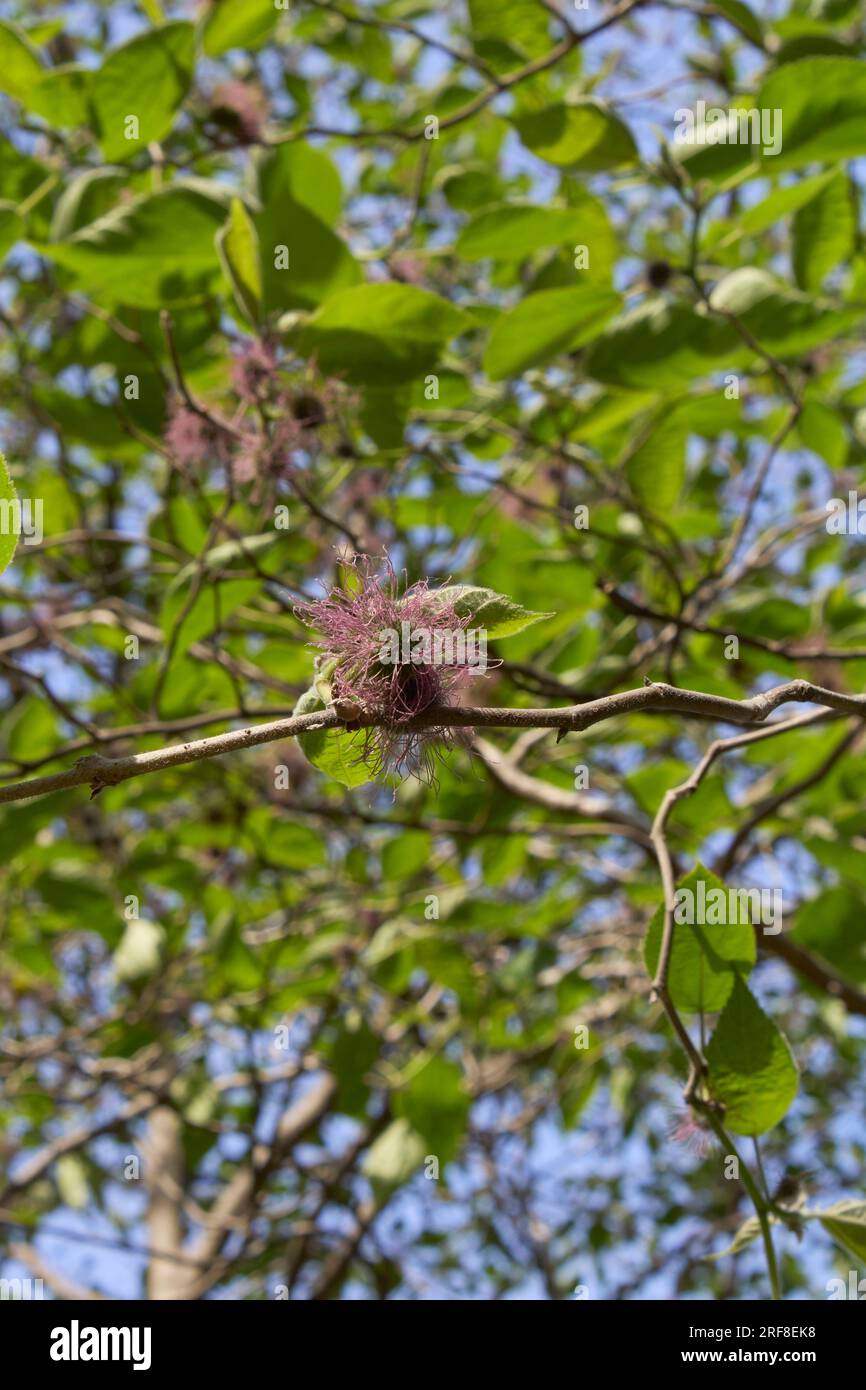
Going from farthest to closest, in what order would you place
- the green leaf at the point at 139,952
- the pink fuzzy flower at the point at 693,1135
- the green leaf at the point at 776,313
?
the green leaf at the point at 139,952
the green leaf at the point at 776,313
the pink fuzzy flower at the point at 693,1135

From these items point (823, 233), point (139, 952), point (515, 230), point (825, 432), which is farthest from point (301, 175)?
point (139, 952)

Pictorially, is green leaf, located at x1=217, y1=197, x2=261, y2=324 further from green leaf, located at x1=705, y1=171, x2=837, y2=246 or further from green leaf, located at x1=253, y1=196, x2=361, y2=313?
green leaf, located at x1=705, y1=171, x2=837, y2=246

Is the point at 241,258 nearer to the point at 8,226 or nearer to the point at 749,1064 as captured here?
the point at 8,226

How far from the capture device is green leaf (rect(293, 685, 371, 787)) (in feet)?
3.16

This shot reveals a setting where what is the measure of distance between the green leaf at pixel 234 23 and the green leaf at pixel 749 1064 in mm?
1932

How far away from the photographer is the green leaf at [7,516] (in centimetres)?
93

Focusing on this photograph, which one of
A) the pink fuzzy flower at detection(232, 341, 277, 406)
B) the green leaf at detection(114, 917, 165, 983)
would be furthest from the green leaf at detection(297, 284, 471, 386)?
the green leaf at detection(114, 917, 165, 983)

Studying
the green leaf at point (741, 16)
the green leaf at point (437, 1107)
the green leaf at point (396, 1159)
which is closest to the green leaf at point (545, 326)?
the green leaf at point (741, 16)

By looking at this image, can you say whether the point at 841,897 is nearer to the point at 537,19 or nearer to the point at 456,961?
the point at 456,961

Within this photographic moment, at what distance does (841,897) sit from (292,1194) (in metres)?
3.34

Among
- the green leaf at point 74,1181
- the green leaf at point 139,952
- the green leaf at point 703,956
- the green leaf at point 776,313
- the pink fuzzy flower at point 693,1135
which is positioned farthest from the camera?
the green leaf at point 74,1181

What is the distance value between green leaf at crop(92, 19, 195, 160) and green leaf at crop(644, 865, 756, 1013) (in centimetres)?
167

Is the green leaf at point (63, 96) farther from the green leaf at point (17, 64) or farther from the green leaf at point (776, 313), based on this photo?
the green leaf at point (776, 313)

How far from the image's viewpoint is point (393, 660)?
3.41ft
